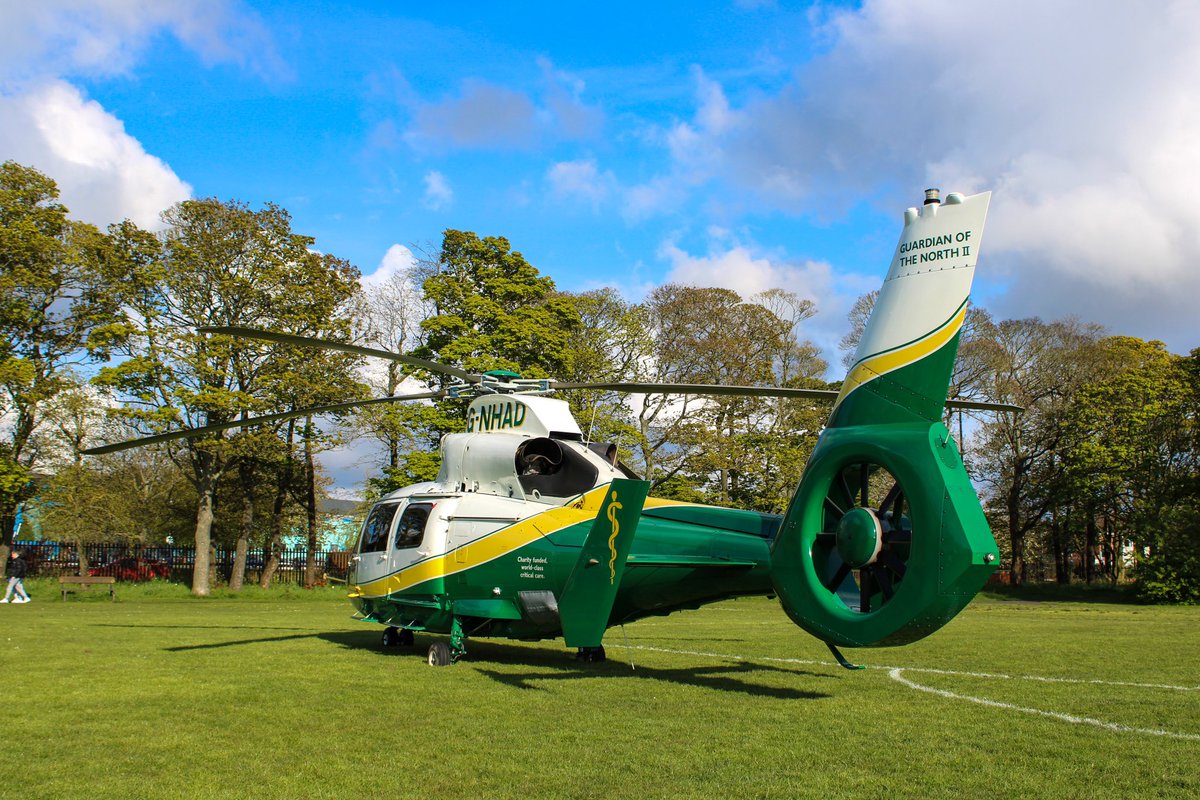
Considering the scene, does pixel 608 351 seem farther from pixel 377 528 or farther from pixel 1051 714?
pixel 1051 714

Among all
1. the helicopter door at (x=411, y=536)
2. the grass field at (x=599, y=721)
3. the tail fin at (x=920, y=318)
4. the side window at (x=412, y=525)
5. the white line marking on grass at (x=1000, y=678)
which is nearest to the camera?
the grass field at (x=599, y=721)

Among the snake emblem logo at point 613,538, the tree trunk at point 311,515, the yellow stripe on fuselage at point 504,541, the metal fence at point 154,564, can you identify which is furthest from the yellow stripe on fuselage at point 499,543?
the metal fence at point 154,564

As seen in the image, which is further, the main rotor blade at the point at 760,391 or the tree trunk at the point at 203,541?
the tree trunk at the point at 203,541

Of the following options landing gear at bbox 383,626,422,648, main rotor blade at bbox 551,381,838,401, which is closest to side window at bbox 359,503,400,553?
landing gear at bbox 383,626,422,648

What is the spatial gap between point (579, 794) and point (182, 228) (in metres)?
34.4

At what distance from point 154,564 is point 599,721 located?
39641mm

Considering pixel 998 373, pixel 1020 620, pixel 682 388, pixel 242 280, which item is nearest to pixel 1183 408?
pixel 998 373

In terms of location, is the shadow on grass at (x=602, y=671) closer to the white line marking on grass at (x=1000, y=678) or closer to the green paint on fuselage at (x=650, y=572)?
the green paint on fuselage at (x=650, y=572)

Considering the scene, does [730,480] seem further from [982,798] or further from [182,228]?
[982,798]

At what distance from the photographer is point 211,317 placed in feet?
115

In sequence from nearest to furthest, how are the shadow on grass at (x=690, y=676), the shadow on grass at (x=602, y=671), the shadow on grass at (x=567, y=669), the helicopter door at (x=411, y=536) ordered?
1. the shadow on grass at (x=690, y=676)
2. the shadow on grass at (x=602, y=671)
3. the shadow on grass at (x=567, y=669)
4. the helicopter door at (x=411, y=536)

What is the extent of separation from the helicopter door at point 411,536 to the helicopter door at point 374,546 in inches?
11.6

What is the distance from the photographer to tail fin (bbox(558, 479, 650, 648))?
32.8 feet

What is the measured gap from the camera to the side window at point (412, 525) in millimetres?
14164
